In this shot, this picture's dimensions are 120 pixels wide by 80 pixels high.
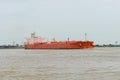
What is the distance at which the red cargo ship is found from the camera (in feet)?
440

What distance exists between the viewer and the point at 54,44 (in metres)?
144

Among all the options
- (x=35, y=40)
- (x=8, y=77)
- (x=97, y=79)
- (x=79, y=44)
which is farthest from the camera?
(x=35, y=40)

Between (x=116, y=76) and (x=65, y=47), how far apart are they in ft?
361

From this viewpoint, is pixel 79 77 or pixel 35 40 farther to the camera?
pixel 35 40

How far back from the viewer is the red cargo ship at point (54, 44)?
134 meters

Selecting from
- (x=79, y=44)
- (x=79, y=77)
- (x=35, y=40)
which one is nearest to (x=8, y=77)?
(x=79, y=77)

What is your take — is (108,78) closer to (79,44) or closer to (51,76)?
(51,76)

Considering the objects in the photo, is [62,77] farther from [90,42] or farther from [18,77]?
[90,42]

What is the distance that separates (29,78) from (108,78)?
568cm

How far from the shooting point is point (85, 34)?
14188 cm

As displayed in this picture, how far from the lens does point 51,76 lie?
2906cm

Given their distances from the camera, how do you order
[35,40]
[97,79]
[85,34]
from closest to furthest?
[97,79], [85,34], [35,40]

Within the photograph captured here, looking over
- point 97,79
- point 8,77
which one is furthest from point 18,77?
point 97,79

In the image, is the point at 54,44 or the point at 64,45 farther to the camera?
the point at 54,44
